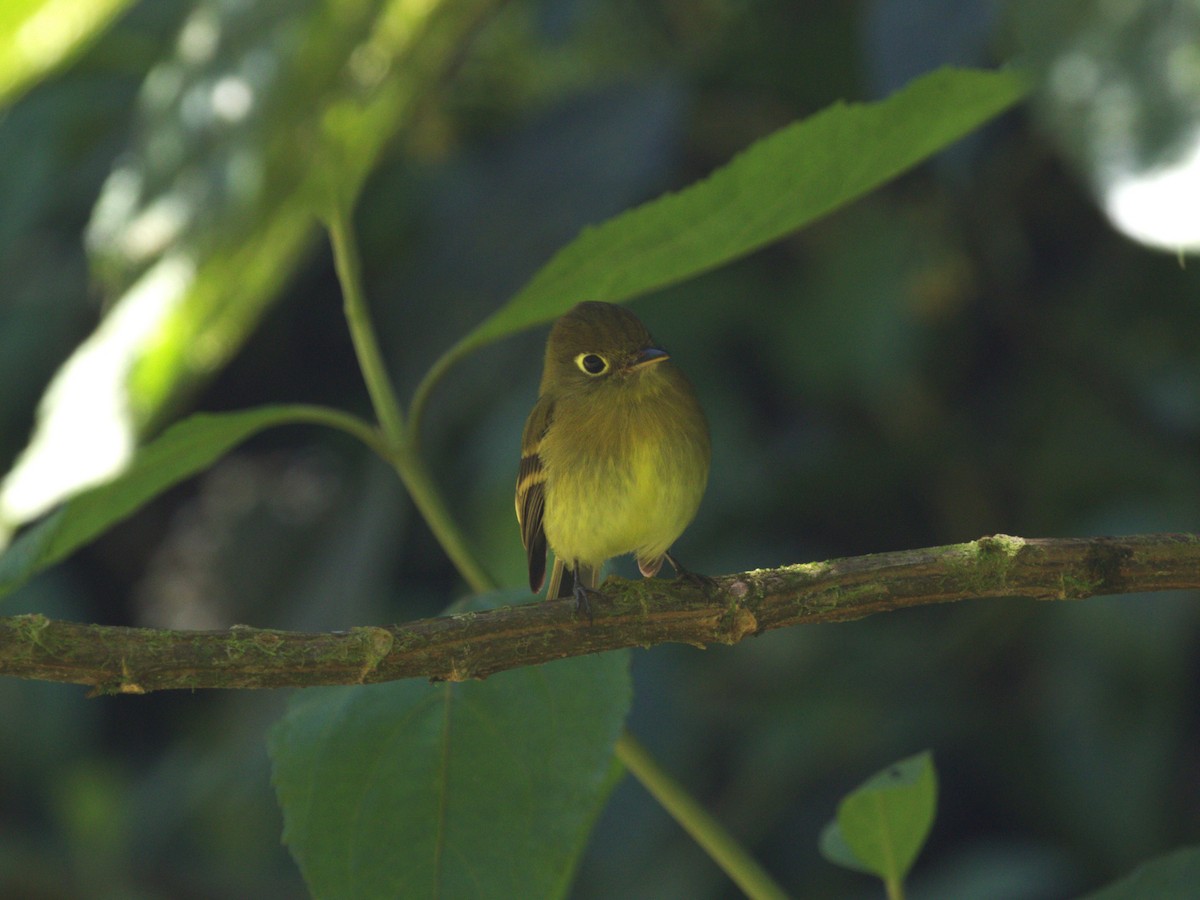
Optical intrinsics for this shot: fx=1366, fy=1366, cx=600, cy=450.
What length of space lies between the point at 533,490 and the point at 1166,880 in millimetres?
1430

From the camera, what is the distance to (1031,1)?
1.92m

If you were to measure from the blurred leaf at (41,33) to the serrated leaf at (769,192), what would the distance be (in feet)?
3.33

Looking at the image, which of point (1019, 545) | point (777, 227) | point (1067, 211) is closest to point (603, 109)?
point (1067, 211)

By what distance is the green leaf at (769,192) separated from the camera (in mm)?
1688

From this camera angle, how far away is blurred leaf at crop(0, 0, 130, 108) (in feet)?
7.49

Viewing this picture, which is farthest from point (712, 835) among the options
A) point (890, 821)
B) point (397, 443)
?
point (397, 443)

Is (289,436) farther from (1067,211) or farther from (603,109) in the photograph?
(1067,211)

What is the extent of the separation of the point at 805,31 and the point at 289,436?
1.98 m

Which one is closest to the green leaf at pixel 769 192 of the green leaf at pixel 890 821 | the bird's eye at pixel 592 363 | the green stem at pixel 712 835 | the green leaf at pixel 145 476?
the green leaf at pixel 145 476

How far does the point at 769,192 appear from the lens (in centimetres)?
174

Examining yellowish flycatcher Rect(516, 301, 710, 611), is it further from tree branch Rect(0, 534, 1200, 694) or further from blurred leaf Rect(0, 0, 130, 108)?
blurred leaf Rect(0, 0, 130, 108)

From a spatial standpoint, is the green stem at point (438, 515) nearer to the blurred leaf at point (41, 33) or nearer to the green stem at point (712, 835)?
the green stem at point (712, 835)

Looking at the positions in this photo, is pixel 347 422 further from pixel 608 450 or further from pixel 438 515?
pixel 608 450

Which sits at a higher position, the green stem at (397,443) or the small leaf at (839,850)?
the green stem at (397,443)
